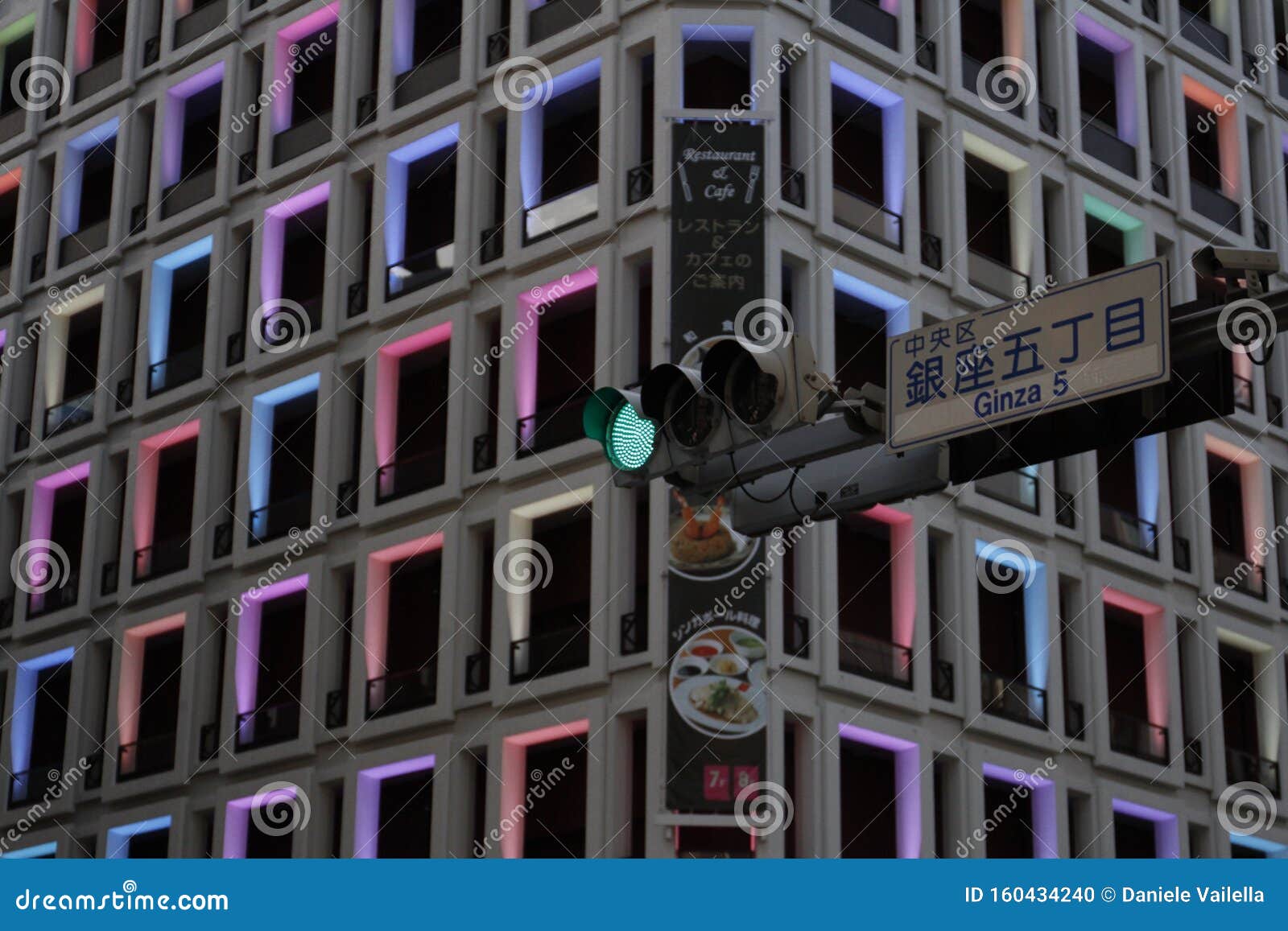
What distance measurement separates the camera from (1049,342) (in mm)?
10719

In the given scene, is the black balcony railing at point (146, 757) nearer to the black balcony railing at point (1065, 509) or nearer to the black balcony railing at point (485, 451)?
the black balcony railing at point (485, 451)

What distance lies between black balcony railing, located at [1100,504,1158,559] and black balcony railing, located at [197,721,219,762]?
12974mm

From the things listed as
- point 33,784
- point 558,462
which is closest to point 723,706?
point 558,462

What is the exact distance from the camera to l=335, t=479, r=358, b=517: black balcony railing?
1256 inches

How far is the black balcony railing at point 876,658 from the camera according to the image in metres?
28.2

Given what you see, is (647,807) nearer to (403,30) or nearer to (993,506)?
(993,506)

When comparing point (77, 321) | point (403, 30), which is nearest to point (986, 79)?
point (403, 30)

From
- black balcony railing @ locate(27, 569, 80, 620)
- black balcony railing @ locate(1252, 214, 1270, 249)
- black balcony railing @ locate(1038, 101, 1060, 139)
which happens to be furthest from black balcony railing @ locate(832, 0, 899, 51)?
black balcony railing @ locate(27, 569, 80, 620)

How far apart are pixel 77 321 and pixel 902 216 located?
1521 cm

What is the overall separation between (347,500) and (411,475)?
1.17m

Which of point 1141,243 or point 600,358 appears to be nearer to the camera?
point 600,358

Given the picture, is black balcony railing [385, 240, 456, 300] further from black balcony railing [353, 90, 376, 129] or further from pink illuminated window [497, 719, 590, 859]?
pink illuminated window [497, 719, 590, 859]

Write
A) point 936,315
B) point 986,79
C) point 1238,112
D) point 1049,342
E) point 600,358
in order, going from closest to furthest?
1. point 1049,342
2. point 600,358
3. point 936,315
4. point 986,79
5. point 1238,112

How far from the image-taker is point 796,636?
2758 cm
